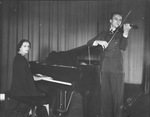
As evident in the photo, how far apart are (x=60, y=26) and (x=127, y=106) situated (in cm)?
220

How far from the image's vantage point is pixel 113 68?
116 inches

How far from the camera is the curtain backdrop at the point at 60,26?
4391mm

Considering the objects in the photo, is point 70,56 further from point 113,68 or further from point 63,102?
point 63,102

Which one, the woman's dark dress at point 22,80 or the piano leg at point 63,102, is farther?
the piano leg at point 63,102

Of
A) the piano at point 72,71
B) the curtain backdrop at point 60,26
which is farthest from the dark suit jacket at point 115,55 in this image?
the curtain backdrop at point 60,26

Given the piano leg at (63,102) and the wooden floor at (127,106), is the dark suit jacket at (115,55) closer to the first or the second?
the wooden floor at (127,106)

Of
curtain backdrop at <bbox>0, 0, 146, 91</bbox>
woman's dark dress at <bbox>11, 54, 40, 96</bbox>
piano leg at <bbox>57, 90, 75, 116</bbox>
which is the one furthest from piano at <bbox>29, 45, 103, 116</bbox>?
curtain backdrop at <bbox>0, 0, 146, 91</bbox>

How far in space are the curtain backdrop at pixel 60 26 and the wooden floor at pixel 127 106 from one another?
0.62m

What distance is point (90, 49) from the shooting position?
342 cm

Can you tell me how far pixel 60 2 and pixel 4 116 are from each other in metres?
2.67

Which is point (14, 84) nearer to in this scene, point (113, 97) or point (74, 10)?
point (113, 97)

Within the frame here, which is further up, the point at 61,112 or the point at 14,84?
the point at 14,84

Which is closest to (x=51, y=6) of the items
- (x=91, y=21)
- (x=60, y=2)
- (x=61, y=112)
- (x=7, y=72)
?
(x=60, y=2)

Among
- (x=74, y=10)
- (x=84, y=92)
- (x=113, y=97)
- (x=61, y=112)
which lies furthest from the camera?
(x=74, y=10)
